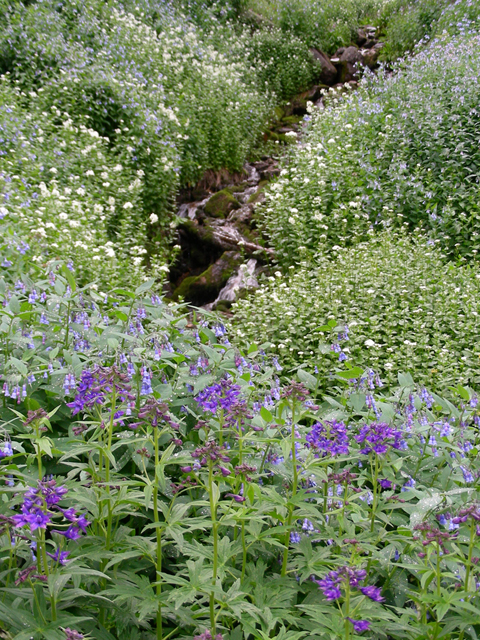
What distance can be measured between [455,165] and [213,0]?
12.2 m

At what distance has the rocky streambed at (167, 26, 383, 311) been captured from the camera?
7.82 meters

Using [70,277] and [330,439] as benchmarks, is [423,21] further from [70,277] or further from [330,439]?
[330,439]

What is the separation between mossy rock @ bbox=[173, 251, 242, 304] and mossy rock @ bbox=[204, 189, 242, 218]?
1872mm

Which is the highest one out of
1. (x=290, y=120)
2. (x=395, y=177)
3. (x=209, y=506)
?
(x=395, y=177)

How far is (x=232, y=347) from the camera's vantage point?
9.09ft

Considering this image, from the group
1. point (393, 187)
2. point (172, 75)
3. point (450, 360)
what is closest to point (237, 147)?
point (172, 75)

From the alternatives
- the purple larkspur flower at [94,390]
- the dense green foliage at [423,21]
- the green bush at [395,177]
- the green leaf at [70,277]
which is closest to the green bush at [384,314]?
the green bush at [395,177]

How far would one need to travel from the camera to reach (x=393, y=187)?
24.4 ft

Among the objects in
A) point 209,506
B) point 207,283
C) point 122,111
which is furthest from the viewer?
point 122,111

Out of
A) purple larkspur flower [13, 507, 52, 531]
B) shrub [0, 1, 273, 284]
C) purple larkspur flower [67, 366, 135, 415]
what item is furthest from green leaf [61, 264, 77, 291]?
shrub [0, 1, 273, 284]

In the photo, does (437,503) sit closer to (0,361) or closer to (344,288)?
(0,361)

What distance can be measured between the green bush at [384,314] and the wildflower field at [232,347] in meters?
0.04

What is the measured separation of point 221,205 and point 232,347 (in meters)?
7.33

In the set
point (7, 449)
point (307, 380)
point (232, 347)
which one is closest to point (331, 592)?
point (7, 449)
